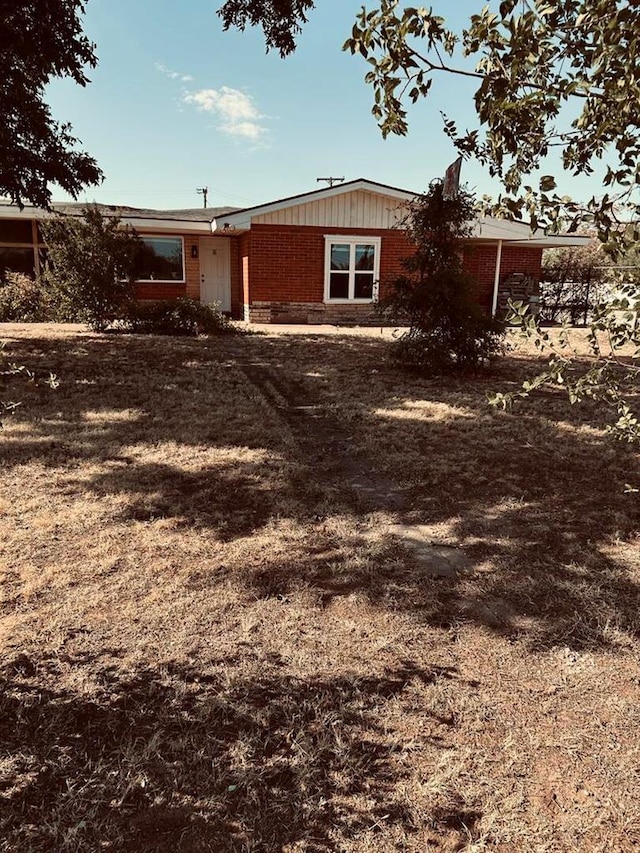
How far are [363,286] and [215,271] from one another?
16.2ft

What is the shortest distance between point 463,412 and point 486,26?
17.8ft

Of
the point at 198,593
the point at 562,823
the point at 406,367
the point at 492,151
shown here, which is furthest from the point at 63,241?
the point at 562,823

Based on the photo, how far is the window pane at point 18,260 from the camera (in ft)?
57.8

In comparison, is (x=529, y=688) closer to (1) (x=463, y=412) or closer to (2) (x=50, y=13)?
(1) (x=463, y=412)

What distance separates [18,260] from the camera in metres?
17.8

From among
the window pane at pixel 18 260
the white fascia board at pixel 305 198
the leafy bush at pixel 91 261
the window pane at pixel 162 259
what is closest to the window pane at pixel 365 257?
the white fascia board at pixel 305 198

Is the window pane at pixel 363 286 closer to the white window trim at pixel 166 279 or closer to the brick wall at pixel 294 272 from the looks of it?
the brick wall at pixel 294 272

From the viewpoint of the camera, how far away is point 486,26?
1.76 m

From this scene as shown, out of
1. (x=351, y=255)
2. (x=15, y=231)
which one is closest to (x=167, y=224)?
(x=15, y=231)

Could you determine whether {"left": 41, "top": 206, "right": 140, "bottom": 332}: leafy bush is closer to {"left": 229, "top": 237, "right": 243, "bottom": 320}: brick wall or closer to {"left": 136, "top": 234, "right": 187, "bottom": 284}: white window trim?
{"left": 136, "top": 234, "right": 187, "bottom": 284}: white window trim

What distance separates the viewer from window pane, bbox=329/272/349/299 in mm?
17219

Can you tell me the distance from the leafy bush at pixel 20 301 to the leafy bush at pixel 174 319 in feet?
10.6

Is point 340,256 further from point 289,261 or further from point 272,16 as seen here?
point 272,16

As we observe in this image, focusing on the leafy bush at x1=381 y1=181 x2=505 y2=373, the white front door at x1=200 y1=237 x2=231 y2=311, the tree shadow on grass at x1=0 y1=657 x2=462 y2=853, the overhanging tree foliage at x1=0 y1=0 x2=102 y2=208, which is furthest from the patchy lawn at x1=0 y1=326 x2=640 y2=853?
the white front door at x1=200 y1=237 x2=231 y2=311
